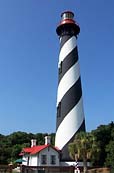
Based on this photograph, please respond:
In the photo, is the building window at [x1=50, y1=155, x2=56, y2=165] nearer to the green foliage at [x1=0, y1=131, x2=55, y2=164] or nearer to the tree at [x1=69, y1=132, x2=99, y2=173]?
the tree at [x1=69, y1=132, x2=99, y2=173]

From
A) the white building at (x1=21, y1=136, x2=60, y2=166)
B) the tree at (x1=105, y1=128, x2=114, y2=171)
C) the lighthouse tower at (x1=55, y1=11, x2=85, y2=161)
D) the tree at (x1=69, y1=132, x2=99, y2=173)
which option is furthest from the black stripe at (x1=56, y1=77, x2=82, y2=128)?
the tree at (x1=69, y1=132, x2=99, y2=173)

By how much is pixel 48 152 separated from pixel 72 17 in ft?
50.7

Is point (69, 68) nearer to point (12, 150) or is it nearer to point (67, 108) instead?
point (67, 108)

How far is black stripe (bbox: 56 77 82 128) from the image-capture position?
114 ft

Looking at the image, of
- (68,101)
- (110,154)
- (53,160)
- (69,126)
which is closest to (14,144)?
(53,160)

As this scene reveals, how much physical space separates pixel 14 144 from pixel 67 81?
2211cm

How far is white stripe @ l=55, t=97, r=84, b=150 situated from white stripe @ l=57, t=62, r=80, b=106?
6.85 ft

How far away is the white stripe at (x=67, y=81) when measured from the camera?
35.5 m

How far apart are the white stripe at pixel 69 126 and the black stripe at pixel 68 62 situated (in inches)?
154

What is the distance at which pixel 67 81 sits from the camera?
3569 cm

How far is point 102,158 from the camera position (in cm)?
3622

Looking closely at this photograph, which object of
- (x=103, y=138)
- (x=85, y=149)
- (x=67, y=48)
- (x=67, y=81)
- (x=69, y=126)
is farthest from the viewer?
(x=103, y=138)

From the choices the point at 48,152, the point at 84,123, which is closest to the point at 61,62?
the point at 84,123

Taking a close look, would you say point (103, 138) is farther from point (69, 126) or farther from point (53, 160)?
point (53, 160)
